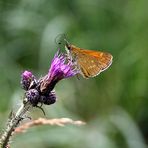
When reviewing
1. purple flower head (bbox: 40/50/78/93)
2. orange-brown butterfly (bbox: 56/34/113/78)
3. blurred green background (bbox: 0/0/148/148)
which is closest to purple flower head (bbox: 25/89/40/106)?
purple flower head (bbox: 40/50/78/93)

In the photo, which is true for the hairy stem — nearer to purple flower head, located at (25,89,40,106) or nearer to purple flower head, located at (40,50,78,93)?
purple flower head, located at (25,89,40,106)

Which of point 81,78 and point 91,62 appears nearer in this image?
point 91,62

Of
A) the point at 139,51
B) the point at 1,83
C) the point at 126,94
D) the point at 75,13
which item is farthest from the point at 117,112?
the point at 75,13

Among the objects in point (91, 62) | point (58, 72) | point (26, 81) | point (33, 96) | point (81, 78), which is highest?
point (81, 78)

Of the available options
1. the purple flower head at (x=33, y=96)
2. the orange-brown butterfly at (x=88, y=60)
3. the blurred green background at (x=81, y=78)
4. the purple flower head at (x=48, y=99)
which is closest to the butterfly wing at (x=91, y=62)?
the orange-brown butterfly at (x=88, y=60)

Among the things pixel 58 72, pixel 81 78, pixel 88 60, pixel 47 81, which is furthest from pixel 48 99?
pixel 81 78

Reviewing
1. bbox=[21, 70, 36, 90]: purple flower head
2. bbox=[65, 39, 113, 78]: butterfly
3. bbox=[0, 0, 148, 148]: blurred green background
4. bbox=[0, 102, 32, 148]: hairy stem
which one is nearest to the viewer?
bbox=[0, 102, 32, 148]: hairy stem

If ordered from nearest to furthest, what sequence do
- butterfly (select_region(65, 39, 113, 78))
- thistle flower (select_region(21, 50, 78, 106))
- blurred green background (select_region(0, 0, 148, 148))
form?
thistle flower (select_region(21, 50, 78, 106)), butterfly (select_region(65, 39, 113, 78)), blurred green background (select_region(0, 0, 148, 148))

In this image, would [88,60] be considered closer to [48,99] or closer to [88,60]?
[88,60]
